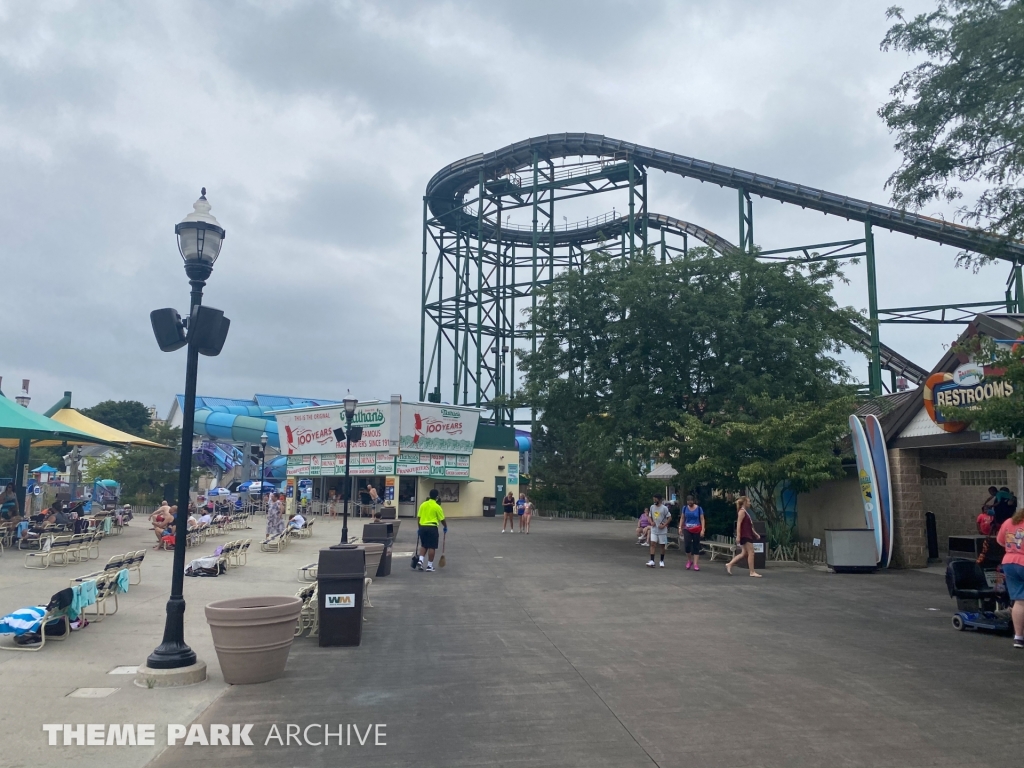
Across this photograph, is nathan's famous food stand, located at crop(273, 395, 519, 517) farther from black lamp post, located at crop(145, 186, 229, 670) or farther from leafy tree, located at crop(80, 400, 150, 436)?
leafy tree, located at crop(80, 400, 150, 436)

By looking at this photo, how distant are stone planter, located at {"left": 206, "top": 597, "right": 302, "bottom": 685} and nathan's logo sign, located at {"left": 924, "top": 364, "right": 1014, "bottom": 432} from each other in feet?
36.9

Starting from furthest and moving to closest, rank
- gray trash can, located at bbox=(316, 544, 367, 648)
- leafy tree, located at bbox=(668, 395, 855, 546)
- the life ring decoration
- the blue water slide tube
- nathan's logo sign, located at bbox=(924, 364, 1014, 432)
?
the blue water slide tube < leafy tree, located at bbox=(668, 395, 855, 546) < the life ring decoration < nathan's logo sign, located at bbox=(924, 364, 1014, 432) < gray trash can, located at bbox=(316, 544, 367, 648)

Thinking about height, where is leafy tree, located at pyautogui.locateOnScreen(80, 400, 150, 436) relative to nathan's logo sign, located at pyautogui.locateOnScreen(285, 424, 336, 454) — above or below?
above

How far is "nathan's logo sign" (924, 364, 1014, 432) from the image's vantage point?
13.3m

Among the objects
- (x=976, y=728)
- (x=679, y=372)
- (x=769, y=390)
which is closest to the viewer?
(x=976, y=728)

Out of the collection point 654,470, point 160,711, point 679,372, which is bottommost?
point 160,711

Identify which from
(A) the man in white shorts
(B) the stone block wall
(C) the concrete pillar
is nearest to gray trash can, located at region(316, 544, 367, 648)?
(A) the man in white shorts

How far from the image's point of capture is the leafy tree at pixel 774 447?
16953mm

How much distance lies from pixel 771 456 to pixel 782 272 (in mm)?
6756

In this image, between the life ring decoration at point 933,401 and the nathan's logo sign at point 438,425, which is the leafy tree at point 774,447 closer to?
the life ring decoration at point 933,401

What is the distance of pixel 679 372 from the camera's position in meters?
22.3

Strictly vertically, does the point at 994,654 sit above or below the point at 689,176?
below

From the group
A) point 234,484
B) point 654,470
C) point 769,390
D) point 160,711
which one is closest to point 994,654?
point 160,711

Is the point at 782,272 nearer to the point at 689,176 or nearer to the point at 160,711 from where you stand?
the point at 689,176
